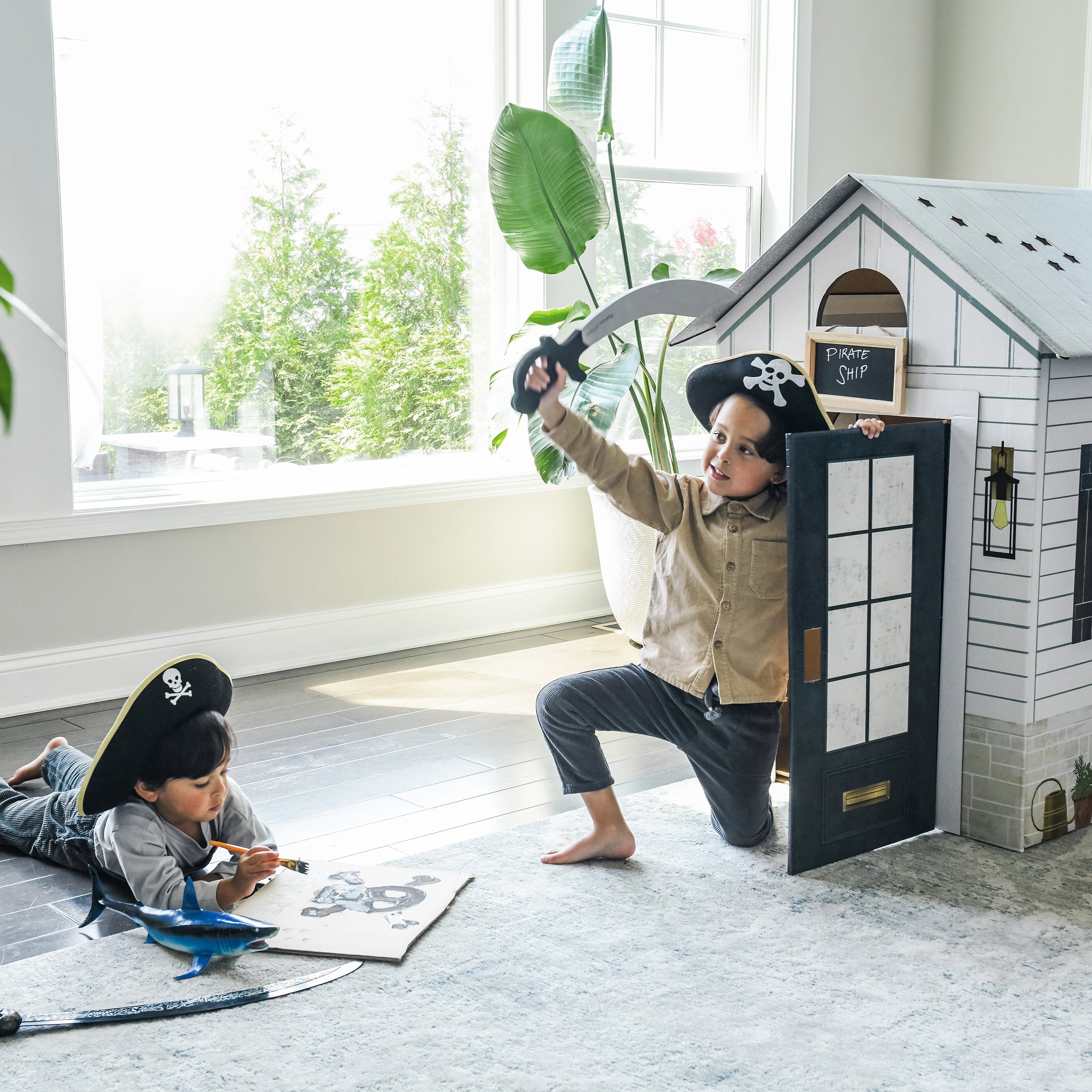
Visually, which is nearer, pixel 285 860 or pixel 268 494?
pixel 285 860

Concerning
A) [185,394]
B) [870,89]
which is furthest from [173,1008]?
[870,89]

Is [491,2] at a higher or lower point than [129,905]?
higher

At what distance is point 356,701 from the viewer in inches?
130

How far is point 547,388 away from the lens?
202cm

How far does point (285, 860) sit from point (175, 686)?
33 centimetres

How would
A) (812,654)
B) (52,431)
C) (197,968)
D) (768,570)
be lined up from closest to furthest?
(197,968) < (812,654) < (768,570) < (52,431)

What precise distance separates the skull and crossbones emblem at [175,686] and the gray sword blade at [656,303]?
0.85m

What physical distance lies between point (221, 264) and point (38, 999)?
7.61ft

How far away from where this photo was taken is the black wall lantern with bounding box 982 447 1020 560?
7.16 feet

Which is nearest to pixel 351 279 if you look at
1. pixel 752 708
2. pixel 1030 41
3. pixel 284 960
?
pixel 752 708

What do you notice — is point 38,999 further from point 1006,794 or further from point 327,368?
point 327,368

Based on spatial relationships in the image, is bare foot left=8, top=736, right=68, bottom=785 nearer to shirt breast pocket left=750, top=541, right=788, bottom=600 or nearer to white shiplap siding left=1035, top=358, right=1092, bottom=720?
shirt breast pocket left=750, top=541, right=788, bottom=600

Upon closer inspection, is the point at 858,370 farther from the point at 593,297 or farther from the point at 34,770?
the point at 34,770

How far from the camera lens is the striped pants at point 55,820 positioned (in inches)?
87.1
